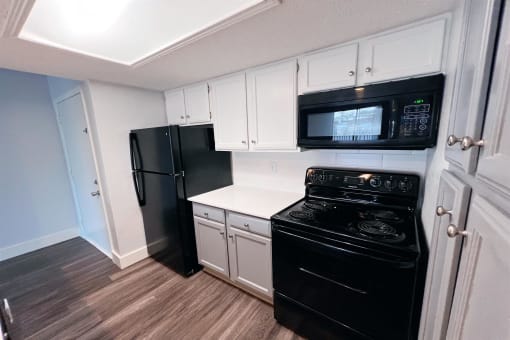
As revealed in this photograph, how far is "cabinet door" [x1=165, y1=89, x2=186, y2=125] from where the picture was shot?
2.52 metres

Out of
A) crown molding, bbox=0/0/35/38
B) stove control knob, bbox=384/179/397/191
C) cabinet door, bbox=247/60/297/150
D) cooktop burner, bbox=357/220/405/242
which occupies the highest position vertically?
Answer: crown molding, bbox=0/0/35/38

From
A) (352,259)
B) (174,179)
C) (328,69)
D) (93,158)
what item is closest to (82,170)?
(93,158)

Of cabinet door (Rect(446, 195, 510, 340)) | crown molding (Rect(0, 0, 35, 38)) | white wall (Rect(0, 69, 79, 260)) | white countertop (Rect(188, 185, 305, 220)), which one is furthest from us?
white wall (Rect(0, 69, 79, 260))

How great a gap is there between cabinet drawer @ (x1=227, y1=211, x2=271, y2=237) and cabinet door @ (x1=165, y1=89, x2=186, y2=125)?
54.6 inches

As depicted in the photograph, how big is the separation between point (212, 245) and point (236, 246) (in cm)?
33

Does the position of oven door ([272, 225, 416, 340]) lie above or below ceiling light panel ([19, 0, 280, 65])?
below

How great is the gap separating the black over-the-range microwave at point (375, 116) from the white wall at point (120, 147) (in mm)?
2009

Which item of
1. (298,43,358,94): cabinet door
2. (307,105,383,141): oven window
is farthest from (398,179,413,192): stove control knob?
(298,43,358,94): cabinet door

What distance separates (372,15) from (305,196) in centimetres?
137

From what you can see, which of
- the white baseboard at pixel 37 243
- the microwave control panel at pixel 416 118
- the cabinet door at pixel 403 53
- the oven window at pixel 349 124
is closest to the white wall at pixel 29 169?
the white baseboard at pixel 37 243

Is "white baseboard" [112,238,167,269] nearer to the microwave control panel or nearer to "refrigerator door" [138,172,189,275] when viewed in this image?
"refrigerator door" [138,172,189,275]

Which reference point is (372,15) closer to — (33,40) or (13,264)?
→ (33,40)

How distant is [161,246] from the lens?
2461 mm

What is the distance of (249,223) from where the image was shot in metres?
1.73
